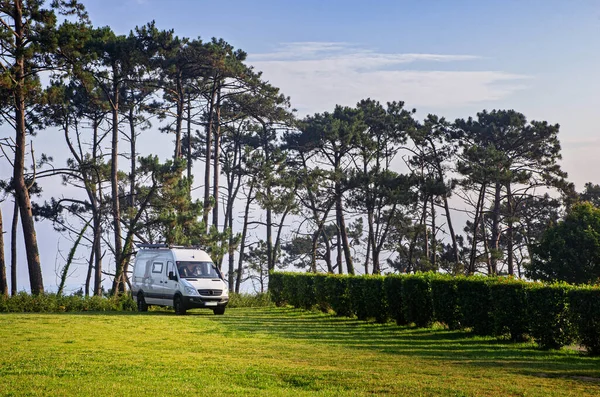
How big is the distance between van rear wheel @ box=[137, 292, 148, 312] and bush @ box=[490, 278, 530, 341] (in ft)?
50.7

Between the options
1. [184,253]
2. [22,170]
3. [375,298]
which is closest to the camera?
[375,298]

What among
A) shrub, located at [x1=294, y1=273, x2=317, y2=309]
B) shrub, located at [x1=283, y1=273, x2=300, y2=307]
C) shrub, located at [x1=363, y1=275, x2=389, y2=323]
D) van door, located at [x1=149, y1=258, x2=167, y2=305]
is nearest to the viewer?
shrub, located at [x1=363, y1=275, x2=389, y2=323]

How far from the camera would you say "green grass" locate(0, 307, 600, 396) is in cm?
1041

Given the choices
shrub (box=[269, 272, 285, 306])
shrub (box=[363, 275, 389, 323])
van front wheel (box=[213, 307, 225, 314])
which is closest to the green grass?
shrub (box=[363, 275, 389, 323])

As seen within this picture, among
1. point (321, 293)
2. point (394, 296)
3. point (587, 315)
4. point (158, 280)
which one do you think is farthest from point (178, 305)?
point (587, 315)

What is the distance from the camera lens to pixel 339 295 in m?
26.2

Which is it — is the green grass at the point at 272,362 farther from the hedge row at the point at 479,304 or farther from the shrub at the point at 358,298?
the shrub at the point at 358,298

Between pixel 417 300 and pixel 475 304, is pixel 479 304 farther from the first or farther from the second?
pixel 417 300

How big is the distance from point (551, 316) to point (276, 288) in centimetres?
1858

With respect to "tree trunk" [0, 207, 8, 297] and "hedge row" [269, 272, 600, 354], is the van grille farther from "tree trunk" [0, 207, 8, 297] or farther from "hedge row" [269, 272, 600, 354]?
"tree trunk" [0, 207, 8, 297]

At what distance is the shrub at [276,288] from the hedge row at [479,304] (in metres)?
5.02

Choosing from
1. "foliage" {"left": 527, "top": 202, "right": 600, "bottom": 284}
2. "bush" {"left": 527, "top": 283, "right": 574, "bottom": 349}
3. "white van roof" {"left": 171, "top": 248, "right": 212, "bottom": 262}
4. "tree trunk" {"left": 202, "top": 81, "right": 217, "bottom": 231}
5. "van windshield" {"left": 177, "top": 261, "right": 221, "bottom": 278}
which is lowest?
"bush" {"left": 527, "top": 283, "right": 574, "bottom": 349}

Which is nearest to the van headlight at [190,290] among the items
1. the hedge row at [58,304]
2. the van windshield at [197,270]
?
the van windshield at [197,270]

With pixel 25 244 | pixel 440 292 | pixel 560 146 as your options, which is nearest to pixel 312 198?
pixel 560 146
